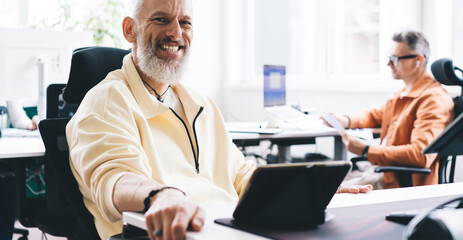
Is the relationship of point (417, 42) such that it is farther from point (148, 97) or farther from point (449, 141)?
point (449, 141)

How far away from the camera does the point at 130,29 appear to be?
181 centimetres

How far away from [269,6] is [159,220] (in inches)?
192

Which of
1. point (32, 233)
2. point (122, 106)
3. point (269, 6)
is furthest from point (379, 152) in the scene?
point (269, 6)

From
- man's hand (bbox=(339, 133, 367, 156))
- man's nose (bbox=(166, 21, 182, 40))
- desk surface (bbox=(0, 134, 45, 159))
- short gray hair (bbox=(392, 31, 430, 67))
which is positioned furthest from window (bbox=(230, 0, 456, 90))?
desk surface (bbox=(0, 134, 45, 159))

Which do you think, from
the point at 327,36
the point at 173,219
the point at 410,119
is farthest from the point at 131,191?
the point at 327,36

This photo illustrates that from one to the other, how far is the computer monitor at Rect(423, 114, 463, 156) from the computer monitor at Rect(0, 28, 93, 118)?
209 centimetres

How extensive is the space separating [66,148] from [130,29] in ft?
1.48

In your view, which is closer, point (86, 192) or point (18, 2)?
point (86, 192)

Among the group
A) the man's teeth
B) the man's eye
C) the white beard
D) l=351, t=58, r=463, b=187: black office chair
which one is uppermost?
the man's eye

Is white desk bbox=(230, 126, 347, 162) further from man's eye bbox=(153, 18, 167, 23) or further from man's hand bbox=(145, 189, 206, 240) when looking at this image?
man's hand bbox=(145, 189, 206, 240)

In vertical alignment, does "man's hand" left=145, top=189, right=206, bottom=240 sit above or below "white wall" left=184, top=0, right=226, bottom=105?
A: below

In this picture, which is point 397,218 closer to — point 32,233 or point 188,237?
point 188,237

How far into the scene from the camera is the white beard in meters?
1.70

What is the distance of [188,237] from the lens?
0.93 metres
